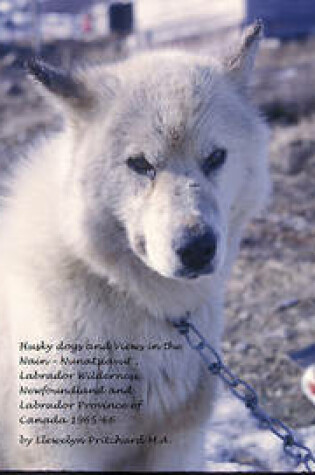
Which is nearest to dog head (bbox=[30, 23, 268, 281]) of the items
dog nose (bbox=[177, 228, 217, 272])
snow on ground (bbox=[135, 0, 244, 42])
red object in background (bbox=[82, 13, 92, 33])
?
dog nose (bbox=[177, 228, 217, 272])

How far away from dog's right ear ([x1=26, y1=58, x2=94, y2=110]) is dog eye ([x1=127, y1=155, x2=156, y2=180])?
271mm

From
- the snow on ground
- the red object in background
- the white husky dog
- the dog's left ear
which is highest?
the snow on ground

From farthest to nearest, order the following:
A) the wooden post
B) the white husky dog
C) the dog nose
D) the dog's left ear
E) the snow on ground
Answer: the snow on ground → the wooden post → the dog's left ear → the white husky dog → the dog nose

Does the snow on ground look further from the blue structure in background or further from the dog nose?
the dog nose

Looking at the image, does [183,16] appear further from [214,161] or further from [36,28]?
[214,161]

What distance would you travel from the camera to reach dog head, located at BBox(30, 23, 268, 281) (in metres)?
2.08

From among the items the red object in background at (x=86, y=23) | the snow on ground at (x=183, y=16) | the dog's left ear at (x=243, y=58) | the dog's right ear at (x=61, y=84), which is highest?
the snow on ground at (x=183, y=16)

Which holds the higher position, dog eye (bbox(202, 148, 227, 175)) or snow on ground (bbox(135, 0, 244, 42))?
snow on ground (bbox(135, 0, 244, 42))

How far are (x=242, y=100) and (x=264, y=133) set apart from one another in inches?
5.4

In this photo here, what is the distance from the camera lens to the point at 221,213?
2193 millimetres

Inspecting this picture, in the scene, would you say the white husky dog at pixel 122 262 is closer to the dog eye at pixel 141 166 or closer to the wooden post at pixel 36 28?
the dog eye at pixel 141 166

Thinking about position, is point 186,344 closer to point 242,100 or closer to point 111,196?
point 111,196

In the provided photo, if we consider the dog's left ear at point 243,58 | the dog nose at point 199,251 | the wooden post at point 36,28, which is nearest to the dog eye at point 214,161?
the dog nose at point 199,251

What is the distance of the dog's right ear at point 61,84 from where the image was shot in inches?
87.6
